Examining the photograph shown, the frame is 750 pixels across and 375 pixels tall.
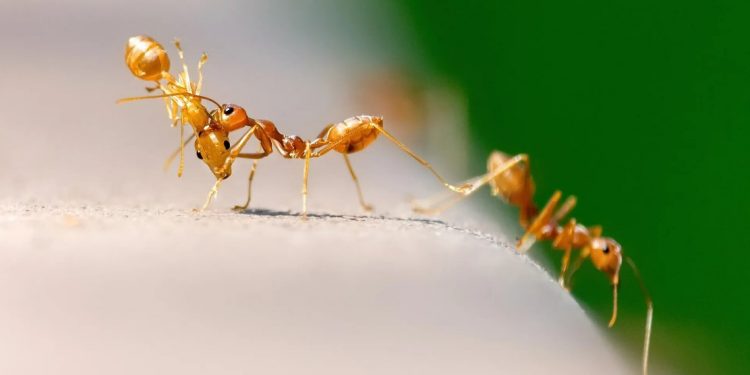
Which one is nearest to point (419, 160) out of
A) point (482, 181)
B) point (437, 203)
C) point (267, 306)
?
point (482, 181)

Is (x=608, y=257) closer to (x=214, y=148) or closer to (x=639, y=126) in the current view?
(x=639, y=126)

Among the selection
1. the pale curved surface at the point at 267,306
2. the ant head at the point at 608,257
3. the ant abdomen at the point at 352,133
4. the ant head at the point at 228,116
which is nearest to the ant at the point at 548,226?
the ant head at the point at 608,257

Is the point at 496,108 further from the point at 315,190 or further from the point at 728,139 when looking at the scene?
the point at 315,190

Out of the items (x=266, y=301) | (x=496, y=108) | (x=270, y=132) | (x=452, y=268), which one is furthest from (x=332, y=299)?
(x=496, y=108)

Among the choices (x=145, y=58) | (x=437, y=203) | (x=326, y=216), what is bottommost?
(x=437, y=203)

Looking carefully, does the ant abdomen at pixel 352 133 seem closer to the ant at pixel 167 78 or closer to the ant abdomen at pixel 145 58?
the ant at pixel 167 78

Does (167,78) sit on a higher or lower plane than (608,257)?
higher

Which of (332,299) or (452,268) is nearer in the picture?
(332,299)
